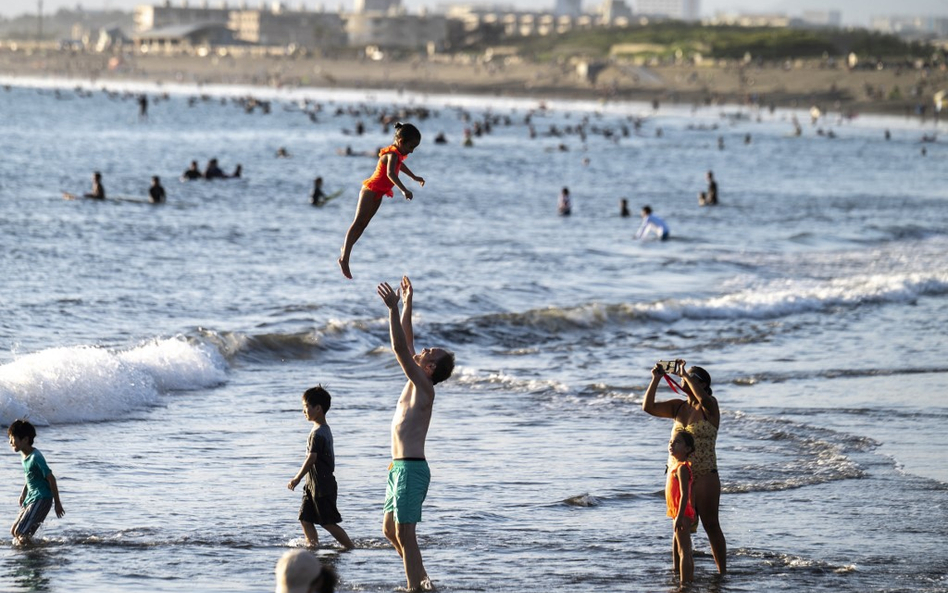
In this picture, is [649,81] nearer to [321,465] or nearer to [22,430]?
[321,465]

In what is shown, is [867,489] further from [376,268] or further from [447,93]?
[447,93]

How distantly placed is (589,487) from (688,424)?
3.05 meters

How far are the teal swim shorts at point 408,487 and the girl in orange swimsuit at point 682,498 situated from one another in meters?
1.76

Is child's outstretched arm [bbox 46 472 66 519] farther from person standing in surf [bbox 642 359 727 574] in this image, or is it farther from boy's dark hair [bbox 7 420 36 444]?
person standing in surf [bbox 642 359 727 574]

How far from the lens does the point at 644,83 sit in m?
149

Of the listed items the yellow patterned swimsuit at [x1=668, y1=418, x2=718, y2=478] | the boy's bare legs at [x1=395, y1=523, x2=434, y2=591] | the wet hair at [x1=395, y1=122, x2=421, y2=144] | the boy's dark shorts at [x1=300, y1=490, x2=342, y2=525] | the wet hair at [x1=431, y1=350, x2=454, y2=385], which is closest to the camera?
the wet hair at [x1=431, y1=350, x2=454, y2=385]

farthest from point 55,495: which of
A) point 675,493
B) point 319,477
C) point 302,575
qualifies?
point 302,575

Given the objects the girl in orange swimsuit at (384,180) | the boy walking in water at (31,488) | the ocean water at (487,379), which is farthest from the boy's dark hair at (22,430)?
the girl in orange swimsuit at (384,180)

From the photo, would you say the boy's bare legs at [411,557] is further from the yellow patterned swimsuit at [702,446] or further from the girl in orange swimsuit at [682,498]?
the yellow patterned swimsuit at [702,446]

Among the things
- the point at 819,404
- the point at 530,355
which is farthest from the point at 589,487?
the point at 530,355

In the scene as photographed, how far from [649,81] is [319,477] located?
142921 mm

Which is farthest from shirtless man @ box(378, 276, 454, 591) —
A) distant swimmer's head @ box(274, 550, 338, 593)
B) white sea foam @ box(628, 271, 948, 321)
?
white sea foam @ box(628, 271, 948, 321)

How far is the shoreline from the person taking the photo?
4921 inches

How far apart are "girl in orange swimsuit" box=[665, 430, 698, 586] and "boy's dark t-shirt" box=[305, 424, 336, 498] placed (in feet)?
8.07
